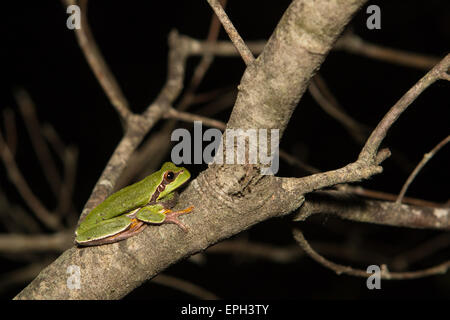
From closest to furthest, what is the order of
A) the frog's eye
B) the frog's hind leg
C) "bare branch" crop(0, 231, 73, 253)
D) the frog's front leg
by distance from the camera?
the frog's front leg → the frog's hind leg → the frog's eye → "bare branch" crop(0, 231, 73, 253)

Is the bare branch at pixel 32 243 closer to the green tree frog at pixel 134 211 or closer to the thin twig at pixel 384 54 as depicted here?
the green tree frog at pixel 134 211

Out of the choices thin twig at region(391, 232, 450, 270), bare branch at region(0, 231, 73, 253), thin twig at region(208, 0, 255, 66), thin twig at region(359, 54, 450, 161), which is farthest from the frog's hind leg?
thin twig at region(391, 232, 450, 270)

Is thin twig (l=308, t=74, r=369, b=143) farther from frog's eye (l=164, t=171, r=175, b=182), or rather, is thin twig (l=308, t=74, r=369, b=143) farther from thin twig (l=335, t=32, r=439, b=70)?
frog's eye (l=164, t=171, r=175, b=182)

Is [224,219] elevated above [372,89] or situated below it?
below

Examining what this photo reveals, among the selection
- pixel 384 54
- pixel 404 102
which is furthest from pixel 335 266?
pixel 384 54

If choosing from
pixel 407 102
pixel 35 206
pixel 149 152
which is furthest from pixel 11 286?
pixel 407 102

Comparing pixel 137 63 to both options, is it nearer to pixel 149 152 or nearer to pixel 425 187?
pixel 149 152

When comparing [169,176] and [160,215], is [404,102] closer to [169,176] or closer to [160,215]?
[160,215]
